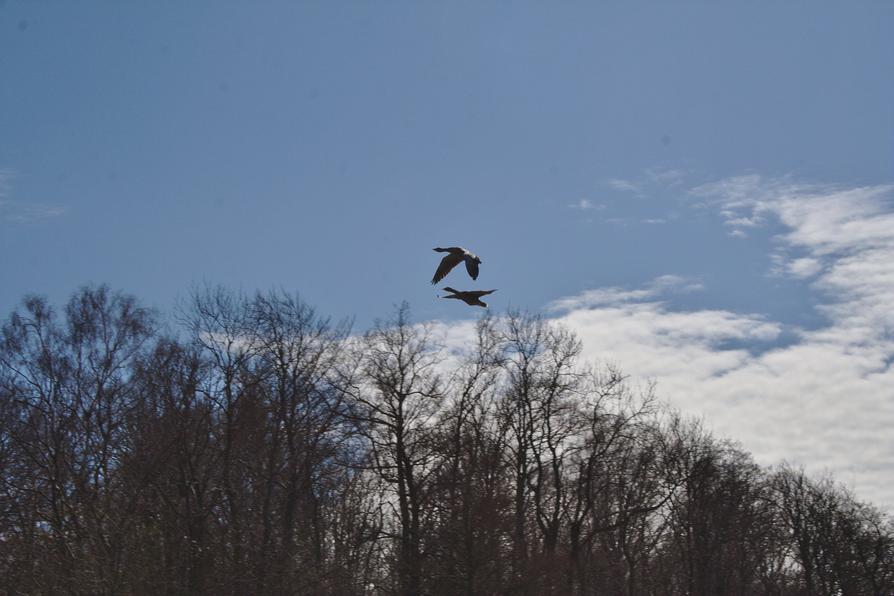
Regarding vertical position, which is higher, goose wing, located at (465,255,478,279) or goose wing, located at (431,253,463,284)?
goose wing, located at (431,253,463,284)

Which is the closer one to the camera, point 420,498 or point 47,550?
point 47,550

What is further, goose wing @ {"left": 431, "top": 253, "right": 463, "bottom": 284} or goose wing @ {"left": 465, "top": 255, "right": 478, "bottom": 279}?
goose wing @ {"left": 431, "top": 253, "right": 463, "bottom": 284}

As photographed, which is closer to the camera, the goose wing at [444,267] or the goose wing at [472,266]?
the goose wing at [472,266]

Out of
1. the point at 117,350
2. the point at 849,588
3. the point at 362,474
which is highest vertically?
the point at 117,350

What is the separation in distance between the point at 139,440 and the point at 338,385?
7926 millimetres

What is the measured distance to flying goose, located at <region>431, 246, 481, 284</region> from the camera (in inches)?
650

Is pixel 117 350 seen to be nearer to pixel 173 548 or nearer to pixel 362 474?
pixel 362 474

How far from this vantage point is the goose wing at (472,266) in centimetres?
1617

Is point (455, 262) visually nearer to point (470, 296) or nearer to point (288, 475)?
point (470, 296)

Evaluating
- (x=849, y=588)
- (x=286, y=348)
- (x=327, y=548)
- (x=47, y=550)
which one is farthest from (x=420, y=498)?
(x=849, y=588)

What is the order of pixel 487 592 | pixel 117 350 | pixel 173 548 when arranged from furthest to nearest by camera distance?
pixel 117 350 < pixel 487 592 < pixel 173 548

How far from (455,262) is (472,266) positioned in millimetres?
1496

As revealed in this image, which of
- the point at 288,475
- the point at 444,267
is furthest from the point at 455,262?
the point at 288,475

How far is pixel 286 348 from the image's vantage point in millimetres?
Answer: 40938
